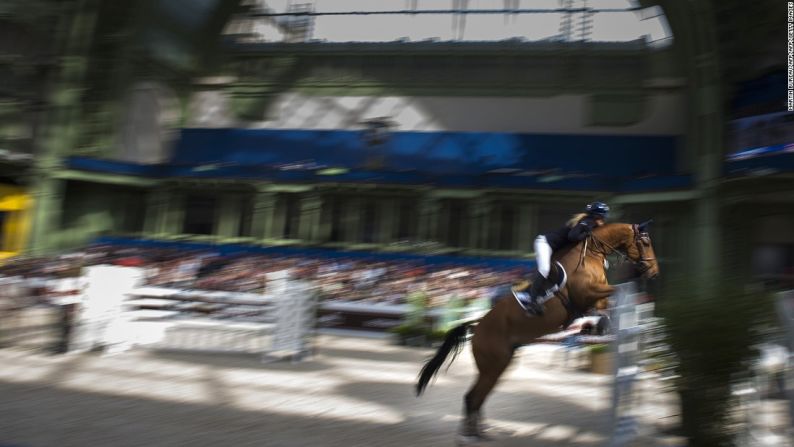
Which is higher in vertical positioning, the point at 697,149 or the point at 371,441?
the point at 697,149

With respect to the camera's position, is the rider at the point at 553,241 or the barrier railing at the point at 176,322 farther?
the barrier railing at the point at 176,322

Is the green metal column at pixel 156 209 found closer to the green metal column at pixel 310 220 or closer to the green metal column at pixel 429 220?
the green metal column at pixel 310 220

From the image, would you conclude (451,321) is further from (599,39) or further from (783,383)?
(599,39)

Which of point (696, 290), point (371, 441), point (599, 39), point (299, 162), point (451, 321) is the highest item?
point (599, 39)

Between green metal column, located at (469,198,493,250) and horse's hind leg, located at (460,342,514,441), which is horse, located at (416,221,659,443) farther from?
green metal column, located at (469,198,493,250)

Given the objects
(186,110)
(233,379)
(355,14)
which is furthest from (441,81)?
(233,379)

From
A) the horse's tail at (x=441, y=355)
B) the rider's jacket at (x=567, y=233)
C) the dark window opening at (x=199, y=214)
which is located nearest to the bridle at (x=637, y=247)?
the rider's jacket at (x=567, y=233)

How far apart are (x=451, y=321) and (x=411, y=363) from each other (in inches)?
57.0

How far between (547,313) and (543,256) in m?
0.55

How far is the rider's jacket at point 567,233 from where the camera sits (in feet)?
18.4

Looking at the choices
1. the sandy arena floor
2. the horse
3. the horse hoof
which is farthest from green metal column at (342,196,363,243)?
the horse hoof

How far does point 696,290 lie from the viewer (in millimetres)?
3525

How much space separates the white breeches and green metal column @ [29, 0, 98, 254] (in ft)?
52.2

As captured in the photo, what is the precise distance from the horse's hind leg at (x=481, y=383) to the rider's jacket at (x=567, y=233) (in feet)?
3.88
